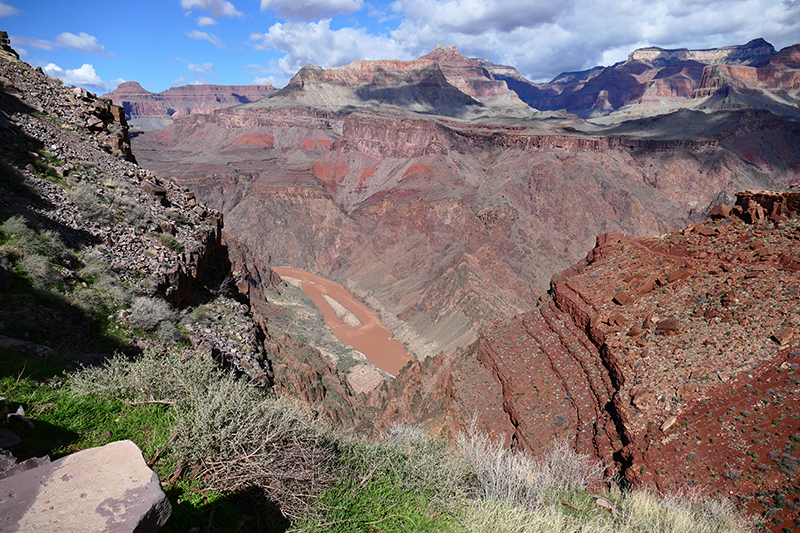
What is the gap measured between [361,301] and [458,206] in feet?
74.2

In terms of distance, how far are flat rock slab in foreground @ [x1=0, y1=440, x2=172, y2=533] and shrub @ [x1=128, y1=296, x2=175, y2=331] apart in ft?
24.8

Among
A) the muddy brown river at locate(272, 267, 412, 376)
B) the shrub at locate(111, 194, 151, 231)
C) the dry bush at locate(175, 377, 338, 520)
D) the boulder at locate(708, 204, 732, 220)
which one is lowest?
the muddy brown river at locate(272, 267, 412, 376)

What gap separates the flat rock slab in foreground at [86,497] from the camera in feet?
12.2

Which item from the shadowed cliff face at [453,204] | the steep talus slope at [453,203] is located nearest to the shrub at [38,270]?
the steep talus slope at [453,203]

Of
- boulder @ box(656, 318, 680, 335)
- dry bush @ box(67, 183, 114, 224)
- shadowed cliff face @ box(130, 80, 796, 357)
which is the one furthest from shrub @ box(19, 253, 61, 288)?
shadowed cliff face @ box(130, 80, 796, 357)

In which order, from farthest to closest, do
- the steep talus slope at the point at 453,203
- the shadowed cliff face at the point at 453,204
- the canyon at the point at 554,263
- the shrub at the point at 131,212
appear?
1. the steep talus slope at the point at 453,203
2. the shadowed cliff face at the point at 453,204
3. the shrub at the point at 131,212
4. the canyon at the point at 554,263

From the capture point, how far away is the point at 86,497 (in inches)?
158

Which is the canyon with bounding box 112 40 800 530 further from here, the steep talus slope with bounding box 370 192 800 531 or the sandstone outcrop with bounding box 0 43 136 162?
the sandstone outcrop with bounding box 0 43 136 162

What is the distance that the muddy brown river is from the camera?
157ft

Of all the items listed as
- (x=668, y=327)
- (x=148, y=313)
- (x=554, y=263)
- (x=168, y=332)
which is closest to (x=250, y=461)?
(x=168, y=332)

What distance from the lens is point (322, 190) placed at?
8981cm

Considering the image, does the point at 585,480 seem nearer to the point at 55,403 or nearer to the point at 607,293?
the point at 607,293

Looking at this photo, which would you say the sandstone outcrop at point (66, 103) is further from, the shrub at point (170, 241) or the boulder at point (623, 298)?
the boulder at point (623, 298)

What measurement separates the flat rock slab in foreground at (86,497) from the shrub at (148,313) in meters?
7.57
